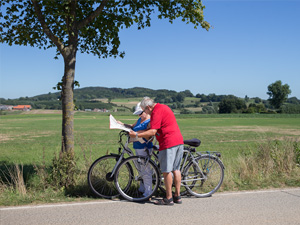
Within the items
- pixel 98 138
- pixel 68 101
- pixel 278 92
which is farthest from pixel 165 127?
pixel 278 92

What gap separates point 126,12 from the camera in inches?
296

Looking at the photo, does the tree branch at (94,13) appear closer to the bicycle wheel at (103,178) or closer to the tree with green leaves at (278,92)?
the bicycle wheel at (103,178)

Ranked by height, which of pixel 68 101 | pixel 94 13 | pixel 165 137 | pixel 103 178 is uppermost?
pixel 94 13

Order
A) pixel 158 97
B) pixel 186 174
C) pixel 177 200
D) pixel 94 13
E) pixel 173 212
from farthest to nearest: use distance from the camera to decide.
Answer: pixel 158 97
pixel 94 13
pixel 186 174
pixel 177 200
pixel 173 212

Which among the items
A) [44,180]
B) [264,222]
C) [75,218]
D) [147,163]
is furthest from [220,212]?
[44,180]

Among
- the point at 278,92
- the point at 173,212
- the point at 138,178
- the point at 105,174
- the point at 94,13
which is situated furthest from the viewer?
the point at 278,92

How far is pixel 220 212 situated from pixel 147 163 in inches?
61.4

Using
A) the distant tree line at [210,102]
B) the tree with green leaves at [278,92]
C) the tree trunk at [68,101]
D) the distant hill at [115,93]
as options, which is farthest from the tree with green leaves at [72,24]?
the tree with green leaves at [278,92]

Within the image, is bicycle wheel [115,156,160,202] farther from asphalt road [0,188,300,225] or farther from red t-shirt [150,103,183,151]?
red t-shirt [150,103,183,151]

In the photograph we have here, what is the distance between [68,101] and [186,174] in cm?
291

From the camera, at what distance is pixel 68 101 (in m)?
6.61

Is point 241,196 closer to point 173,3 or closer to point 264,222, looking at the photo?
point 264,222

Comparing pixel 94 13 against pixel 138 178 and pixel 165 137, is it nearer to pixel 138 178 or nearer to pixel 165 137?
pixel 165 137

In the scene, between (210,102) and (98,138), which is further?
(210,102)
